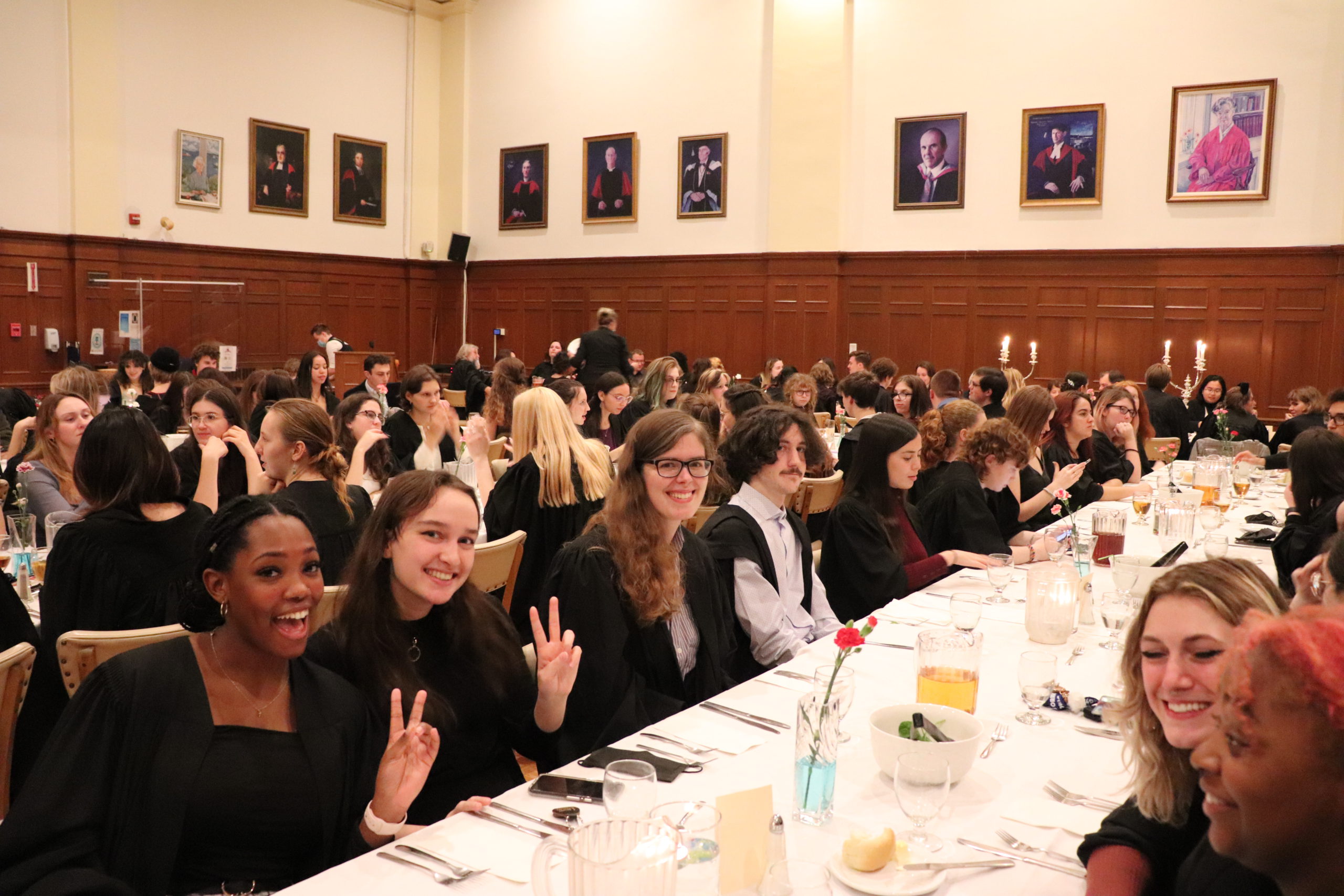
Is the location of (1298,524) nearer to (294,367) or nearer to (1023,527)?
(1023,527)

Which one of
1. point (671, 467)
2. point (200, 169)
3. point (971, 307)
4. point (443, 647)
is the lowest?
point (443, 647)

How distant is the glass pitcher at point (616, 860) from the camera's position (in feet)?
4.71

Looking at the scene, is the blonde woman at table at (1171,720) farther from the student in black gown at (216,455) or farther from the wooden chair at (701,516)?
the student in black gown at (216,455)

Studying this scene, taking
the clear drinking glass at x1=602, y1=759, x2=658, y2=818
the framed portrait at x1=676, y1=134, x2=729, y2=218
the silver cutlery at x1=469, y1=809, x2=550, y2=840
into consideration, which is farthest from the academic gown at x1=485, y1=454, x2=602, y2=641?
the framed portrait at x1=676, y1=134, x2=729, y2=218

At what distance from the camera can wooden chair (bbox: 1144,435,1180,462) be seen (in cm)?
791

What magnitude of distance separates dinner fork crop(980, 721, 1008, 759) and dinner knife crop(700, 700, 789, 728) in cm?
46

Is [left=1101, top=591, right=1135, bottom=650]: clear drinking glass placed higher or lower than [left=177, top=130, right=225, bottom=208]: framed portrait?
lower

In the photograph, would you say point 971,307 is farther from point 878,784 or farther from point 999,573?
point 878,784

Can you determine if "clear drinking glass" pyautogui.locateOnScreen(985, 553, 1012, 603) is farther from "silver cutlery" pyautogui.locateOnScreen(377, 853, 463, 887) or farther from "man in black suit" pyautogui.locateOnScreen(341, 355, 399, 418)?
"man in black suit" pyautogui.locateOnScreen(341, 355, 399, 418)

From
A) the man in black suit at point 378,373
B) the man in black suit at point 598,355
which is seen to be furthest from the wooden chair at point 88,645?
the man in black suit at point 598,355

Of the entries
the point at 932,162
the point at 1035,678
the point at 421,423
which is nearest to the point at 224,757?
the point at 1035,678

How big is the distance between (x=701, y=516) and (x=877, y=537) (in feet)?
4.17

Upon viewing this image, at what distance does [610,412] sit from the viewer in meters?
8.61

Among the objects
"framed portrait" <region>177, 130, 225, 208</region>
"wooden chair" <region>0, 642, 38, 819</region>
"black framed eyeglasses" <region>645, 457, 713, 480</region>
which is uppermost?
"framed portrait" <region>177, 130, 225, 208</region>
